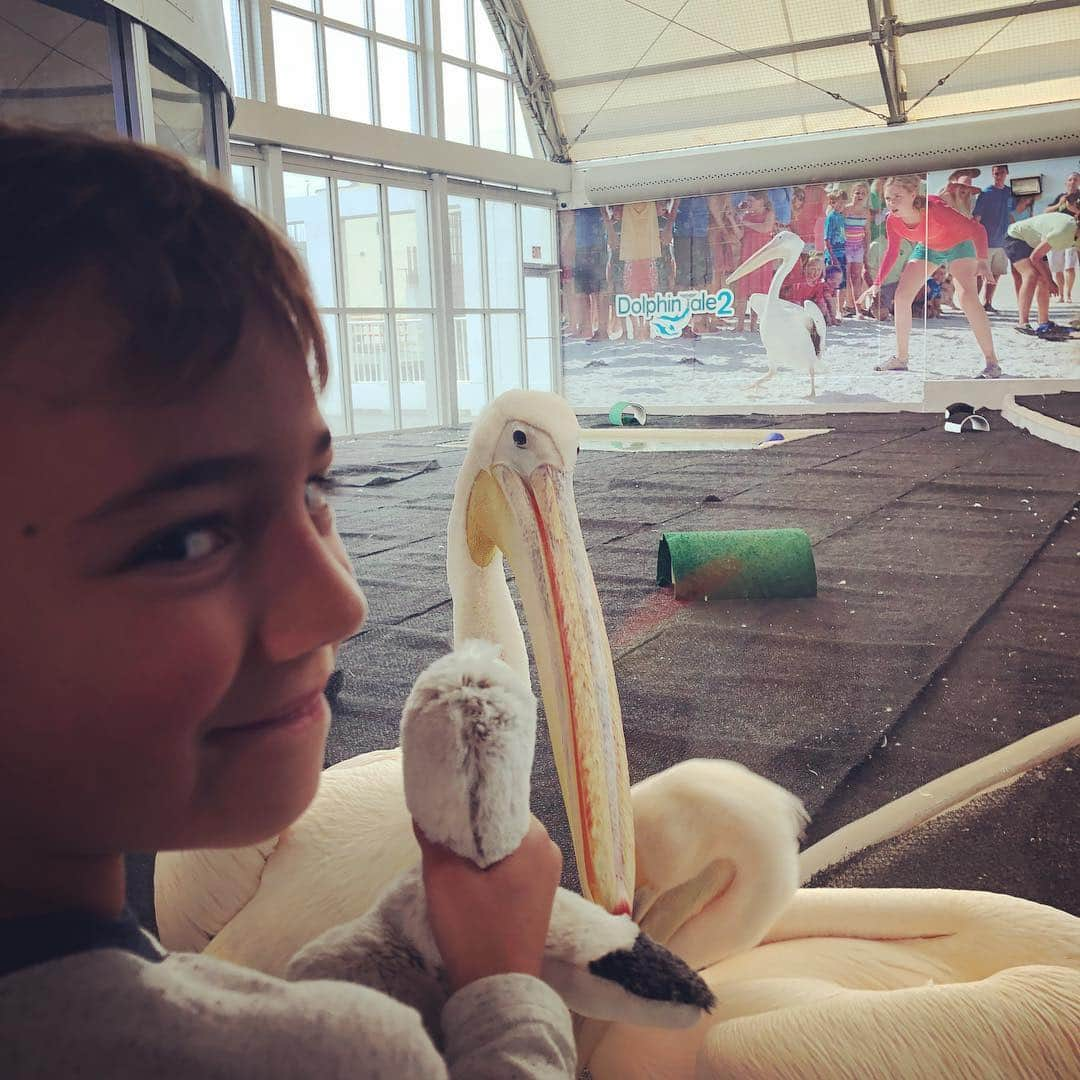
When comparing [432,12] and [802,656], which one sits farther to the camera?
[432,12]

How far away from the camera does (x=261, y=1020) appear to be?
1.34 feet

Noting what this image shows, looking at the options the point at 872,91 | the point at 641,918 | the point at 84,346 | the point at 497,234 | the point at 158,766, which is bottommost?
the point at 641,918

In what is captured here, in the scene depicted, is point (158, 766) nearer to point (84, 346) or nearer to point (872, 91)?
point (84, 346)

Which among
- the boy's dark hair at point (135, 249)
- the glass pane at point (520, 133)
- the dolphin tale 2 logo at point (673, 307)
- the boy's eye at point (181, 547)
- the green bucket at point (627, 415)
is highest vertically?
the glass pane at point (520, 133)

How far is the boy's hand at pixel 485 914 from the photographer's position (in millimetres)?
564

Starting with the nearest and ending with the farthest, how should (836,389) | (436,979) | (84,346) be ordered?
(84,346)
(436,979)
(836,389)

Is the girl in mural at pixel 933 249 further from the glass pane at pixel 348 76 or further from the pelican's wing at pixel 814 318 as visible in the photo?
the glass pane at pixel 348 76

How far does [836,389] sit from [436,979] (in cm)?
1197

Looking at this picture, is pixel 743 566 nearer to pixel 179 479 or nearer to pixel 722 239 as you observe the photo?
pixel 179 479

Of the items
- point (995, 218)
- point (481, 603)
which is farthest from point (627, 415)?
point (481, 603)

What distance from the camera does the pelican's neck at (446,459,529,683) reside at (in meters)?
1.21

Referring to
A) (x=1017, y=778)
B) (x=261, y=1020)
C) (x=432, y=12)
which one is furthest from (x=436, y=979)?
(x=432, y=12)

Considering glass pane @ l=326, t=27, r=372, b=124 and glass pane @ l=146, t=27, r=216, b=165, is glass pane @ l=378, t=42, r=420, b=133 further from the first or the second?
glass pane @ l=146, t=27, r=216, b=165

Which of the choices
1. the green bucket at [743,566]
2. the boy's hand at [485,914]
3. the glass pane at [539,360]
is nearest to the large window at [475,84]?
the glass pane at [539,360]
